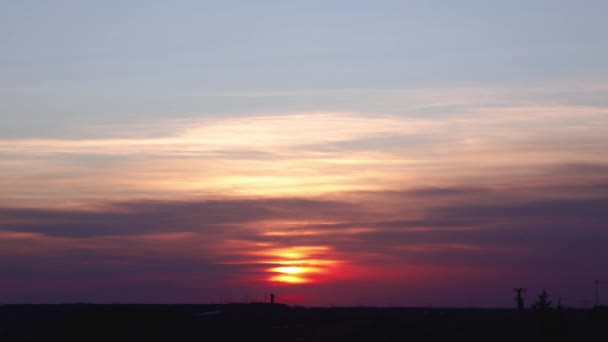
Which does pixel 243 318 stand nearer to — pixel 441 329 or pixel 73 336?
pixel 441 329

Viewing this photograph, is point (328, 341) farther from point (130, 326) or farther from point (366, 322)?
point (130, 326)

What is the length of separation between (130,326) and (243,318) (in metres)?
44.6

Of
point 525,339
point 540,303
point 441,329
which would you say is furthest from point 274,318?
point 540,303

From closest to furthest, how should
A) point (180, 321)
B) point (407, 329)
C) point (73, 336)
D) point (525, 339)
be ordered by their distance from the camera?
1. point (73, 336)
2. point (180, 321)
3. point (407, 329)
4. point (525, 339)

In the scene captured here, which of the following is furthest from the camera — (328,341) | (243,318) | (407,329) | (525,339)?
(243,318)

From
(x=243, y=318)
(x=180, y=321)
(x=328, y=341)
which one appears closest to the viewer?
(x=180, y=321)

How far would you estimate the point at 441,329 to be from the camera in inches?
4028

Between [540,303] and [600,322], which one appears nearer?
[540,303]

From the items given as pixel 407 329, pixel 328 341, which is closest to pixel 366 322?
pixel 407 329

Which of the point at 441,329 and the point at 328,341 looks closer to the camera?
the point at 328,341

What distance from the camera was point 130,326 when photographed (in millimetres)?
65750

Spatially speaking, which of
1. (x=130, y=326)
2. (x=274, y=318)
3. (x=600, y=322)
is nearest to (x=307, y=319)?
(x=274, y=318)

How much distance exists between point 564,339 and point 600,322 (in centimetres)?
1123

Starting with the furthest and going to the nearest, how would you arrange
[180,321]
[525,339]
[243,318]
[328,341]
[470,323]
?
[470,323] → [243,318] → [525,339] → [328,341] → [180,321]
